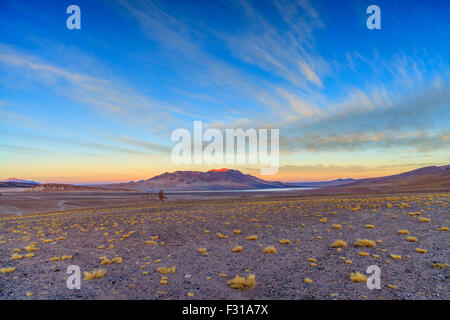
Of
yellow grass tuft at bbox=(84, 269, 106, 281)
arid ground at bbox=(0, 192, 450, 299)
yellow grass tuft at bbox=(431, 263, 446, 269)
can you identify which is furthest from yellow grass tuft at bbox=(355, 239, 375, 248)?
yellow grass tuft at bbox=(84, 269, 106, 281)

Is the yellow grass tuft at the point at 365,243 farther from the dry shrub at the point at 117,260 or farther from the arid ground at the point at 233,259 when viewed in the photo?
the dry shrub at the point at 117,260

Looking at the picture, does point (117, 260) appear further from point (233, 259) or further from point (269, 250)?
point (269, 250)

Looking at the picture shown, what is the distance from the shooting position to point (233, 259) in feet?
33.7

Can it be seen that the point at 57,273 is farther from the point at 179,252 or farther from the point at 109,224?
the point at 109,224

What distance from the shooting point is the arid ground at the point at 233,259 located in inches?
279

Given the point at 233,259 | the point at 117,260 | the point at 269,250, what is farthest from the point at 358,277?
the point at 117,260

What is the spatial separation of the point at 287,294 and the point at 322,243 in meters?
6.20

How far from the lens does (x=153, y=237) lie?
14695 mm

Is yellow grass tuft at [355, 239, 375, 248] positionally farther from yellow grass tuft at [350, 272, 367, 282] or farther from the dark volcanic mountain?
the dark volcanic mountain

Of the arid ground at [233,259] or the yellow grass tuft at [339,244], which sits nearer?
the arid ground at [233,259]

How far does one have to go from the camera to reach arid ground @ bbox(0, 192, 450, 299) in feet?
23.2

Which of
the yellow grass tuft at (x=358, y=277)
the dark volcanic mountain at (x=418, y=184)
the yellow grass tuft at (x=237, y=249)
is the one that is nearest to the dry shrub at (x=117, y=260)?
the yellow grass tuft at (x=237, y=249)

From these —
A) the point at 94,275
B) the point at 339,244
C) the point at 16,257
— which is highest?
the point at 339,244
